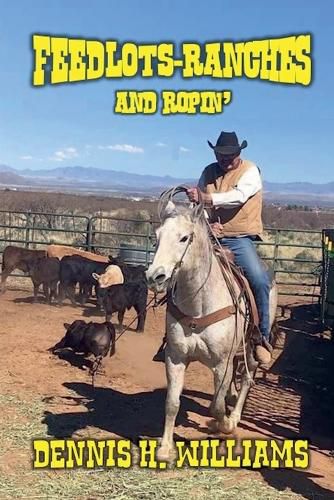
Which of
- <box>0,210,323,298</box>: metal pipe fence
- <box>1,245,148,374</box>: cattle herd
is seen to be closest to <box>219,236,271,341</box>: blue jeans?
<box>1,245,148,374</box>: cattle herd

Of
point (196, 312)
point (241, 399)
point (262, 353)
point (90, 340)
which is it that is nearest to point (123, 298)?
point (90, 340)

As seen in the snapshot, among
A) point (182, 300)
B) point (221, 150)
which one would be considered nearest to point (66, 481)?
point (182, 300)

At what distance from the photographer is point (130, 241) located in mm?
26312

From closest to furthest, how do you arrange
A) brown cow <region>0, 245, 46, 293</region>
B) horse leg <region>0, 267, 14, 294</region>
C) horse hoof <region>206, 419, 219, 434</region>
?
1. horse hoof <region>206, 419, 219, 434</region>
2. brown cow <region>0, 245, 46, 293</region>
3. horse leg <region>0, 267, 14, 294</region>

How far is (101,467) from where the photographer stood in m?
4.76

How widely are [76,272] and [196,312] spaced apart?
8230mm

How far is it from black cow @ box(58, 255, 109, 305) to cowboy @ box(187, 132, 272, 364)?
7327mm

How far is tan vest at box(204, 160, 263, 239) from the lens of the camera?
18.0ft

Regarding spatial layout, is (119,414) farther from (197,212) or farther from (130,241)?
(130,241)

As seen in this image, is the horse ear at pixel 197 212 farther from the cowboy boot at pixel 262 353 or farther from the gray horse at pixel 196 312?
the cowboy boot at pixel 262 353

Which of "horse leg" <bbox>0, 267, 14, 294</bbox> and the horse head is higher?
the horse head

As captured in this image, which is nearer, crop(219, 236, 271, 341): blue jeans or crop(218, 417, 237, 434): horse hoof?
crop(218, 417, 237, 434): horse hoof

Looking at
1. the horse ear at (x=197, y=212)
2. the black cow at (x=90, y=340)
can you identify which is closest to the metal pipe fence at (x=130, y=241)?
the black cow at (x=90, y=340)

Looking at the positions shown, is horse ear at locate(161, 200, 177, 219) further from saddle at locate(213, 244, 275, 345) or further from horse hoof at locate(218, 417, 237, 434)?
horse hoof at locate(218, 417, 237, 434)
